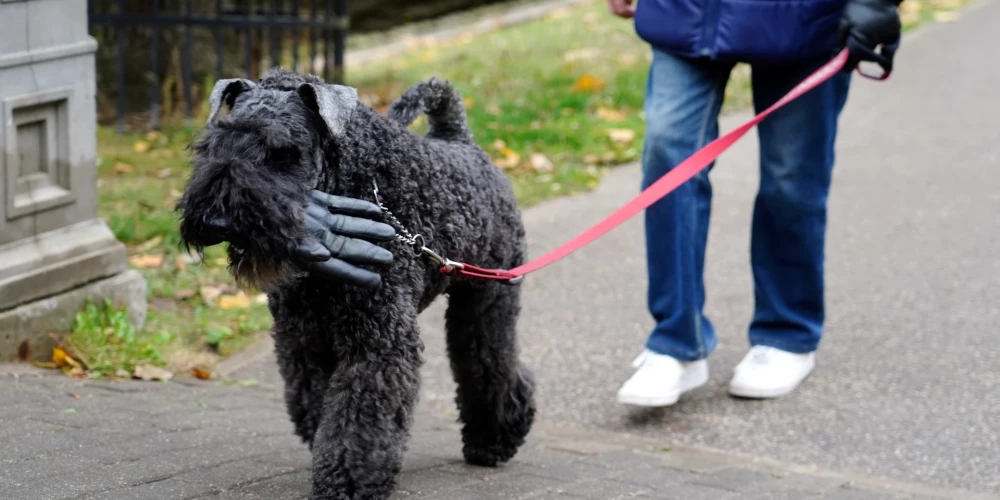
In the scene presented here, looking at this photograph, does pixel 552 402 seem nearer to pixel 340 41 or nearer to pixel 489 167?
pixel 489 167

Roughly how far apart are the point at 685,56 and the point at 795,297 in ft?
3.61

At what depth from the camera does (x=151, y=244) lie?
611 cm

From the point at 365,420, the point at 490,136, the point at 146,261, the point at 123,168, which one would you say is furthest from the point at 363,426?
the point at 490,136

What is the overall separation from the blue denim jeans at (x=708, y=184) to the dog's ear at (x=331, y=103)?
1.78m

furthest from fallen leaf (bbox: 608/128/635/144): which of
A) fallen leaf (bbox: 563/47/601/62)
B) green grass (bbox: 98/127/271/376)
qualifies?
green grass (bbox: 98/127/271/376)

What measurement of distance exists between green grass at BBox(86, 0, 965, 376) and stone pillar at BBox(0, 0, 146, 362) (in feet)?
0.64

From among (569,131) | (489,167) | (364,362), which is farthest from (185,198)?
(569,131)

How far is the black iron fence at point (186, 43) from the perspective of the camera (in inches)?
329

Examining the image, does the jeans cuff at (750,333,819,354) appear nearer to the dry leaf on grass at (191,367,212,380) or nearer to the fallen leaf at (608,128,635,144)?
the dry leaf on grass at (191,367,212,380)

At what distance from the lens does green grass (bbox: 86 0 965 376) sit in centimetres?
535

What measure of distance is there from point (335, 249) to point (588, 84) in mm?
6910

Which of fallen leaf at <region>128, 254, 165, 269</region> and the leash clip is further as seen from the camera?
fallen leaf at <region>128, 254, 165, 269</region>

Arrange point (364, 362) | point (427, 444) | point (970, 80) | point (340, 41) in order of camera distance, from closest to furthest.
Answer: point (364, 362), point (427, 444), point (340, 41), point (970, 80)

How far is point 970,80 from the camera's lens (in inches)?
395
